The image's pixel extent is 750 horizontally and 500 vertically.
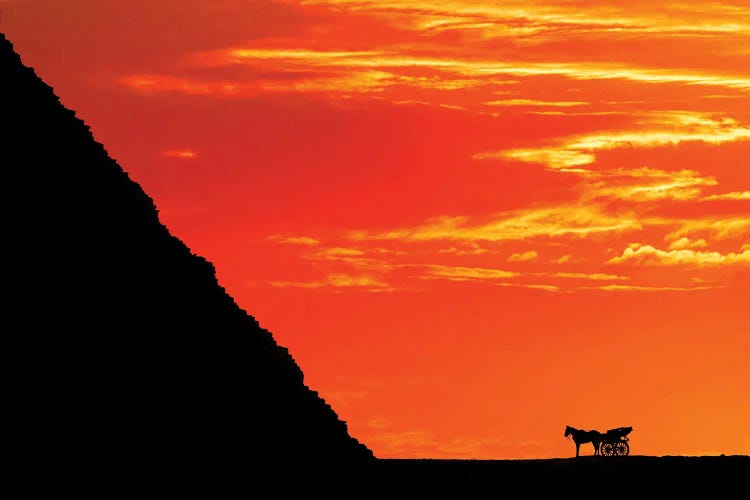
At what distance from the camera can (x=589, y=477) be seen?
78.4 metres

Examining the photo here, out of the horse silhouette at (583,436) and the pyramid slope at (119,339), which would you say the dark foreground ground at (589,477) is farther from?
the pyramid slope at (119,339)

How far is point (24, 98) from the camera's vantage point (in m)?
45.5

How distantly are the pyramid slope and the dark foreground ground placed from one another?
67.2 feet

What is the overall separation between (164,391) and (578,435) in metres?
39.9

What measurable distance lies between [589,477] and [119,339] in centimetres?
3842

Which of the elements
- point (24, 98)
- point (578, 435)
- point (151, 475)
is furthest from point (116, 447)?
point (578, 435)

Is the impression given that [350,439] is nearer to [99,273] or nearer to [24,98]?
[99,273]

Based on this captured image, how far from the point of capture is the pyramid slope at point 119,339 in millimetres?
42344

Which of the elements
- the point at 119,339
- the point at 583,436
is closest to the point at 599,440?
the point at 583,436

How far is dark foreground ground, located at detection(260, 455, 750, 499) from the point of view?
2977 inches

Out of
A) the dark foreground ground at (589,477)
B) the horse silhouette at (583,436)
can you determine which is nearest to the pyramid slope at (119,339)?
the dark foreground ground at (589,477)

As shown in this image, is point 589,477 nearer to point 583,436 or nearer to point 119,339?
point 583,436

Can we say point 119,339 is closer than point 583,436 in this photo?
Yes

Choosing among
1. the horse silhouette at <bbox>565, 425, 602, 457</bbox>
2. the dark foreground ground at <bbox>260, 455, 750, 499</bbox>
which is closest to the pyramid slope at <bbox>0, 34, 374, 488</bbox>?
the dark foreground ground at <bbox>260, 455, 750, 499</bbox>
